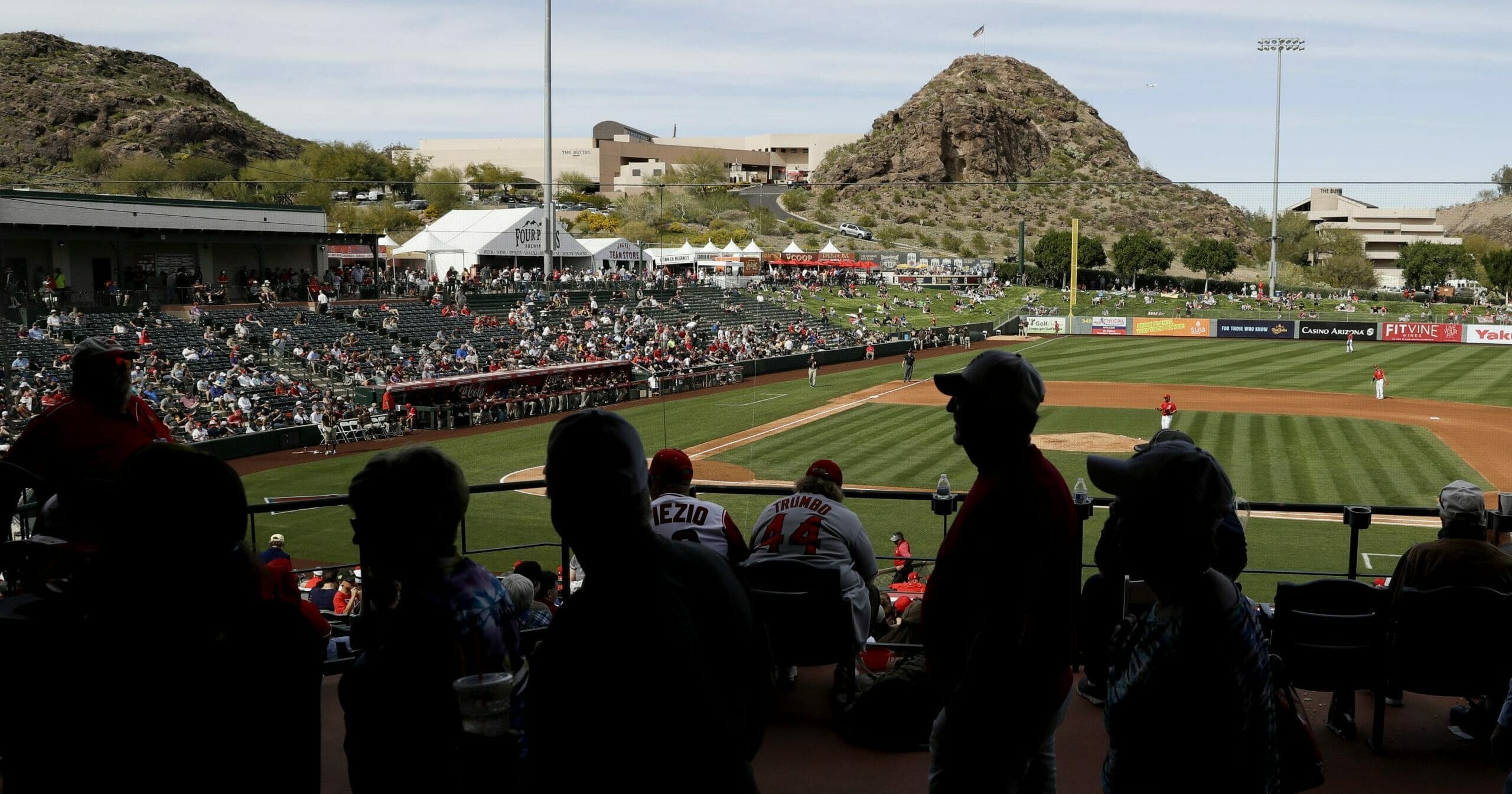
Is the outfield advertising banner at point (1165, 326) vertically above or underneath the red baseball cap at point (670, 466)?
underneath

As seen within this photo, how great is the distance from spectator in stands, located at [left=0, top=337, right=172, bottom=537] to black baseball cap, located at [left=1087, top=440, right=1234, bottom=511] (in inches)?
159

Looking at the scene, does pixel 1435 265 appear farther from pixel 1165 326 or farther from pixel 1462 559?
pixel 1462 559

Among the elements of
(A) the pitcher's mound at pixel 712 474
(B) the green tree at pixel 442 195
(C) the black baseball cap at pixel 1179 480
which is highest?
(B) the green tree at pixel 442 195

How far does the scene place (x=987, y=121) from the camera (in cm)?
13025

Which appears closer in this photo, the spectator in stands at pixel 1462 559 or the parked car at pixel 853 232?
the spectator in stands at pixel 1462 559

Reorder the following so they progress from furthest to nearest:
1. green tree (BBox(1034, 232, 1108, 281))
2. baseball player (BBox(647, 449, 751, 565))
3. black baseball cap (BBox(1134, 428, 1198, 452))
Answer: green tree (BBox(1034, 232, 1108, 281)), baseball player (BBox(647, 449, 751, 565)), black baseball cap (BBox(1134, 428, 1198, 452))

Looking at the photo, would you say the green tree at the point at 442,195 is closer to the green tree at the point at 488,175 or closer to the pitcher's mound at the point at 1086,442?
the green tree at the point at 488,175

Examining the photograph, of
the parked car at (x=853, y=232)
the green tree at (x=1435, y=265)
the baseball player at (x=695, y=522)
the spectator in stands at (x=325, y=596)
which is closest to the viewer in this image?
the baseball player at (x=695, y=522)

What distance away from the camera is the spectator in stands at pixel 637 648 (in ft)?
7.58

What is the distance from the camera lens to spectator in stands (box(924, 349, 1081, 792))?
3029mm

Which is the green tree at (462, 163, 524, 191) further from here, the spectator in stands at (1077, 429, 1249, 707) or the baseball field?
the spectator in stands at (1077, 429, 1249, 707)

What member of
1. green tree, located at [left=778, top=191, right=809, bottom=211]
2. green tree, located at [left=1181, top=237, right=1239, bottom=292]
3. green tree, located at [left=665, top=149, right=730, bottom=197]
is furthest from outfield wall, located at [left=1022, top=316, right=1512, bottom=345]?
green tree, located at [left=778, top=191, right=809, bottom=211]

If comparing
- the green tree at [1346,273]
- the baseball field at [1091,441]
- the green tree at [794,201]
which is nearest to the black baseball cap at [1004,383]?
the baseball field at [1091,441]

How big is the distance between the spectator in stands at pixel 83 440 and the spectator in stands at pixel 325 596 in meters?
6.01
